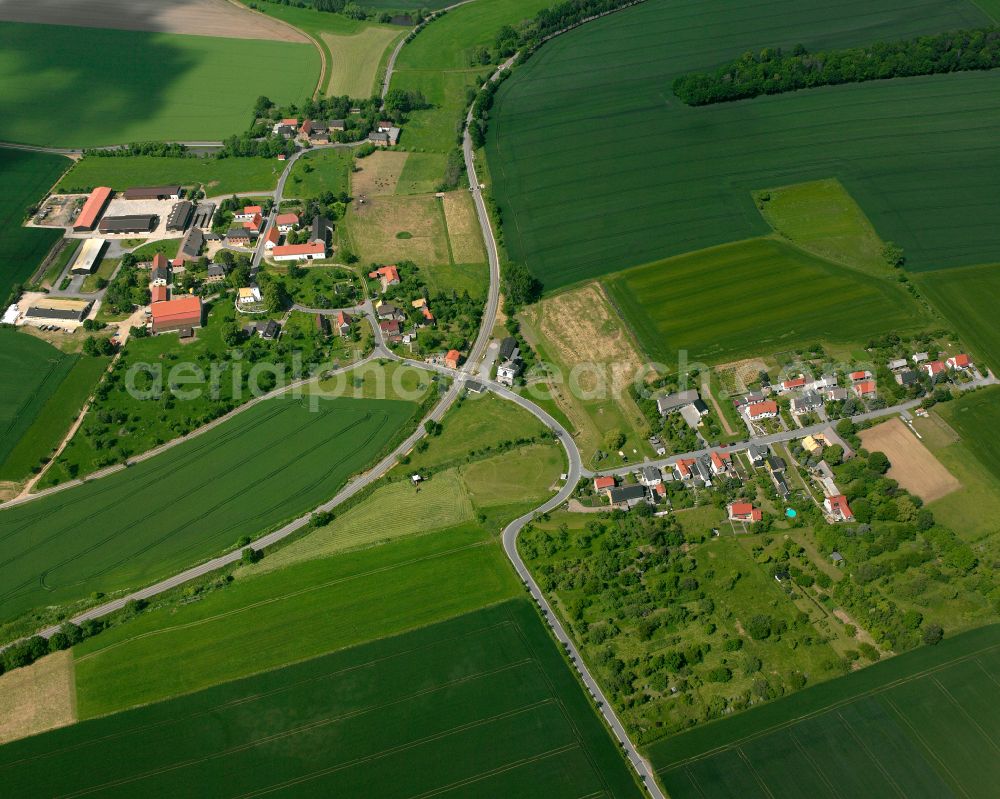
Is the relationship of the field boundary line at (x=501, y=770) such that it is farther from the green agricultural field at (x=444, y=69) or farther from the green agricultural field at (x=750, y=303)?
the green agricultural field at (x=444, y=69)

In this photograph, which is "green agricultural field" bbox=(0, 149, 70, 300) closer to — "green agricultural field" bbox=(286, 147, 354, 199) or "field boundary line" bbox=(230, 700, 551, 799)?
"green agricultural field" bbox=(286, 147, 354, 199)

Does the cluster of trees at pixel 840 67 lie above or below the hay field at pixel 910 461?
above

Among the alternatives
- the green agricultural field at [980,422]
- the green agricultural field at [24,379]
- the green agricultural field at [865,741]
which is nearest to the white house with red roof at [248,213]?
the green agricultural field at [24,379]

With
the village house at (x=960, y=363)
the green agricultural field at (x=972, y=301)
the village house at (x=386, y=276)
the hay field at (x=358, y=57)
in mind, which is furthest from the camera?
the hay field at (x=358, y=57)

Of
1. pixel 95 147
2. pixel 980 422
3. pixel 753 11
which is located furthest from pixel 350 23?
pixel 980 422

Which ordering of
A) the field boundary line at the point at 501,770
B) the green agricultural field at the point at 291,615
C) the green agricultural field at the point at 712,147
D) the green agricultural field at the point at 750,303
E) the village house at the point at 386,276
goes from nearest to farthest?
the field boundary line at the point at 501,770
the green agricultural field at the point at 291,615
the green agricultural field at the point at 750,303
the village house at the point at 386,276
the green agricultural field at the point at 712,147

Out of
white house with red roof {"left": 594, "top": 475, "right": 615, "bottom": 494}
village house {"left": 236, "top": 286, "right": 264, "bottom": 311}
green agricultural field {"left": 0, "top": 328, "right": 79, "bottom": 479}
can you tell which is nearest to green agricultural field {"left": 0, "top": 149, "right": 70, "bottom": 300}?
green agricultural field {"left": 0, "top": 328, "right": 79, "bottom": 479}

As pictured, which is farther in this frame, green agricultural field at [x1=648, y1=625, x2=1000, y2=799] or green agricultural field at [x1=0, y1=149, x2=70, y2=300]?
green agricultural field at [x1=0, y1=149, x2=70, y2=300]

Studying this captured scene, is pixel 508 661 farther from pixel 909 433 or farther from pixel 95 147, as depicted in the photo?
pixel 95 147
